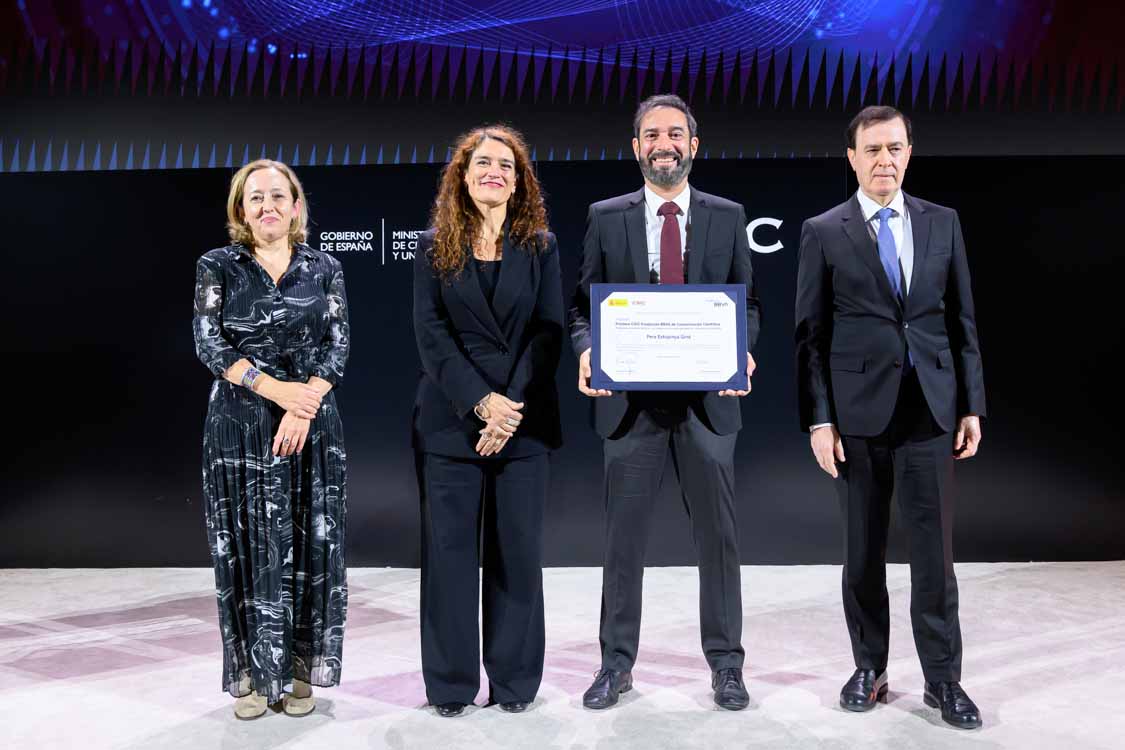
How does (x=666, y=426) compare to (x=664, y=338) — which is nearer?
(x=664, y=338)

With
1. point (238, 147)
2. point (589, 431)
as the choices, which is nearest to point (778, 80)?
point (589, 431)

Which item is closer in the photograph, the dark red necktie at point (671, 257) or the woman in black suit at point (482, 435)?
the woman in black suit at point (482, 435)

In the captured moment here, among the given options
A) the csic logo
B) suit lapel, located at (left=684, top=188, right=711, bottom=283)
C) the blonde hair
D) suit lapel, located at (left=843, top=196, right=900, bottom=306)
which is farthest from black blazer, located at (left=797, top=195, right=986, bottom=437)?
the csic logo

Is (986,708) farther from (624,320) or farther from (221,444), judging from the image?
(221,444)

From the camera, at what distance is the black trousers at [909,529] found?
2818mm

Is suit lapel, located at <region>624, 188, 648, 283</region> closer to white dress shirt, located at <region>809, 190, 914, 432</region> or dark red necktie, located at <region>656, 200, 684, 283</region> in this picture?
dark red necktie, located at <region>656, 200, 684, 283</region>

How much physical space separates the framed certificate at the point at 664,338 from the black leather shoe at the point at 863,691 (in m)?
1.04

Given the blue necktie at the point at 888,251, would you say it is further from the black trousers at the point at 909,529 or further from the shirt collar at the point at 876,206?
the black trousers at the point at 909,529

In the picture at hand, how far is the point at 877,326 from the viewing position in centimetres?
283

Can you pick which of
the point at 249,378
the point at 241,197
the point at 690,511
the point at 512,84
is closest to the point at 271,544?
the point at 249,378

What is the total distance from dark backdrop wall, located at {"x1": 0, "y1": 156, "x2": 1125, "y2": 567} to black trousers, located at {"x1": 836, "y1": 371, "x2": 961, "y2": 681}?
210 centimetres

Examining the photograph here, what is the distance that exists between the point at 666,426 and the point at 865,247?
87 cm

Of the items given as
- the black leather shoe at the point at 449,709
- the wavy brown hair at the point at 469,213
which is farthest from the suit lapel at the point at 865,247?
the black leather shoe at the point at 449,709

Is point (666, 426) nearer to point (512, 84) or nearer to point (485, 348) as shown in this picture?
point (485, 348)
